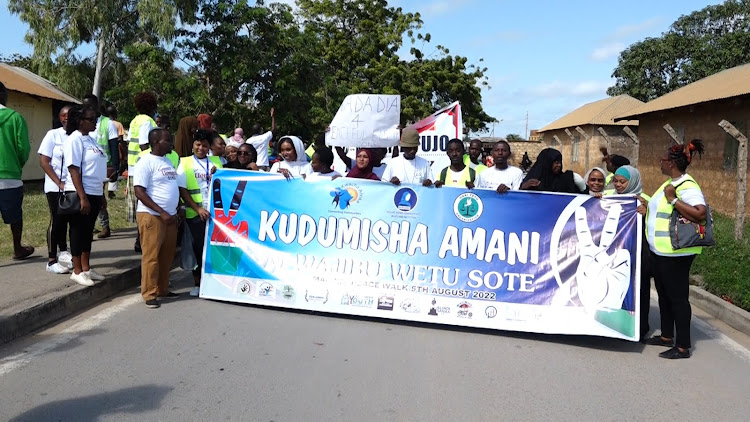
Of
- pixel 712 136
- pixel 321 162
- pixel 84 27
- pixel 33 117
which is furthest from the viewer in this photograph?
pixel 84 27

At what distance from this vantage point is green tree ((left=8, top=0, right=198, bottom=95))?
27891 mm

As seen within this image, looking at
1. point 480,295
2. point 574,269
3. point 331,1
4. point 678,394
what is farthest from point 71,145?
point 331,1

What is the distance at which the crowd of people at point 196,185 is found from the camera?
17.6 ft

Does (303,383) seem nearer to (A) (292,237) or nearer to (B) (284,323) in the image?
(B) (284,323)

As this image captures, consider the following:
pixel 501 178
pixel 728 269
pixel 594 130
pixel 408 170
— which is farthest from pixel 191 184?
pixel 594 130

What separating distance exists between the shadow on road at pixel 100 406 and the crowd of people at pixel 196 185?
2.27m

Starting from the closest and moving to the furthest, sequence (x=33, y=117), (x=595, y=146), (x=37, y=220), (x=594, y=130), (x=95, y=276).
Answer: (x=95, y=276), (x=37, y=220), (x=33, y=117), (x=594, y=130), (x=595, y=146)

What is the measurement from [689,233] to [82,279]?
555 cm

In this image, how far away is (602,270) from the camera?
18.7 feet

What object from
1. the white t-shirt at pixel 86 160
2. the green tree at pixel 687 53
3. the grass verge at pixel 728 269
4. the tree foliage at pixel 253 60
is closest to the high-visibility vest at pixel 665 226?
the grass verge at pixel 728 269

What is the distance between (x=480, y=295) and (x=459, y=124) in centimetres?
613

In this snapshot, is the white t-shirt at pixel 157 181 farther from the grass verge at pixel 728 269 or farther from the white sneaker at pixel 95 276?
the grass verge at pixel 728 269

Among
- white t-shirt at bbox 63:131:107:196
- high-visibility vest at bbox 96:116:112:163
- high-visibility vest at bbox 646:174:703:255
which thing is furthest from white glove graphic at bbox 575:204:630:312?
high-visibility vest at bbox 96:116:112:163

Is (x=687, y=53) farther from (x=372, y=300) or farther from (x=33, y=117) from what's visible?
(x=372, y=300)
